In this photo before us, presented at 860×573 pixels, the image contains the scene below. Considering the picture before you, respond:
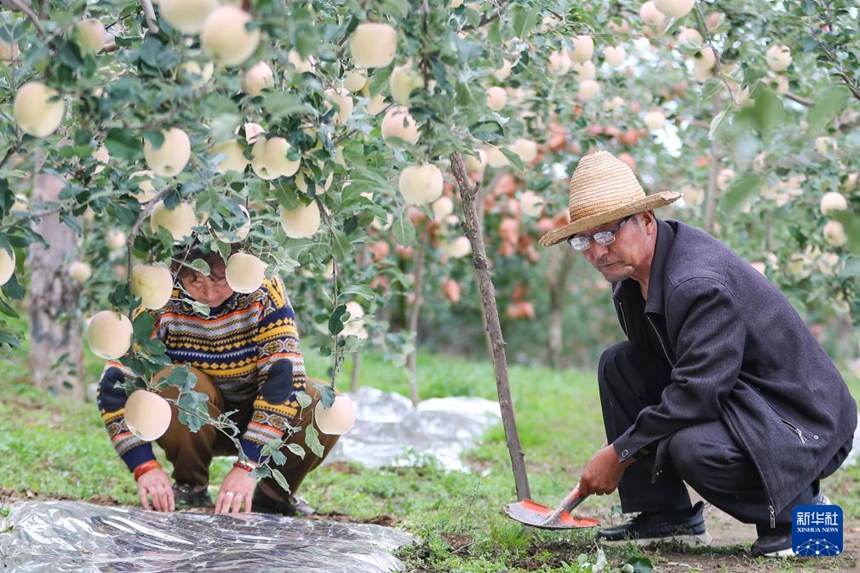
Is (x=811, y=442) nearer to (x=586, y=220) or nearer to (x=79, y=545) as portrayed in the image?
(x=586, y=220)

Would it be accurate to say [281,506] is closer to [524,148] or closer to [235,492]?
[235,492]

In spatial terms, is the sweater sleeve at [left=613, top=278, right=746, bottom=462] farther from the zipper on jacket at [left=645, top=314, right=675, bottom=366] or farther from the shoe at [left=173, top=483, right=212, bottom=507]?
the shoe at [left=173, top=483, right=212, bottom=507]

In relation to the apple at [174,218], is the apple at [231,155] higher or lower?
higher

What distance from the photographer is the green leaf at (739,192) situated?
1219 mm

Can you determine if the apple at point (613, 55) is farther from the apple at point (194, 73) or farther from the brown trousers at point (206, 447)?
the apple at point (194, 73)

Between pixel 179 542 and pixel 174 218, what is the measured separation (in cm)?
84

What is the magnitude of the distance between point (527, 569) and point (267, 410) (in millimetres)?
827

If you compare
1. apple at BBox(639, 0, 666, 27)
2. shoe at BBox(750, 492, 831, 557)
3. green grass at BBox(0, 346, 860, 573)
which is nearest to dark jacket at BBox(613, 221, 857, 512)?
shoe at BBox(750, 492, 831, 557)

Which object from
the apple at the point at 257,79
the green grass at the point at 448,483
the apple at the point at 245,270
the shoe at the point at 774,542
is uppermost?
the apple at the point at 257,79

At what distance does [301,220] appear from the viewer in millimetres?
1722

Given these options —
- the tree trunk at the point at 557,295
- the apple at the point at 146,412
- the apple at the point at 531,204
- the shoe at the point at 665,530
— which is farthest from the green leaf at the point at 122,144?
the tree trunk at the point at 557,295

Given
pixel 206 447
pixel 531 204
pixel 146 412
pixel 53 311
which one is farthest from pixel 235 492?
pixel 53 311

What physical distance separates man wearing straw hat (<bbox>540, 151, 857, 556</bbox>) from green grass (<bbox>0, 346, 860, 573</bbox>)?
0.55 feet

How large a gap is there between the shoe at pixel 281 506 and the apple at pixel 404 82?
4.98 ft
